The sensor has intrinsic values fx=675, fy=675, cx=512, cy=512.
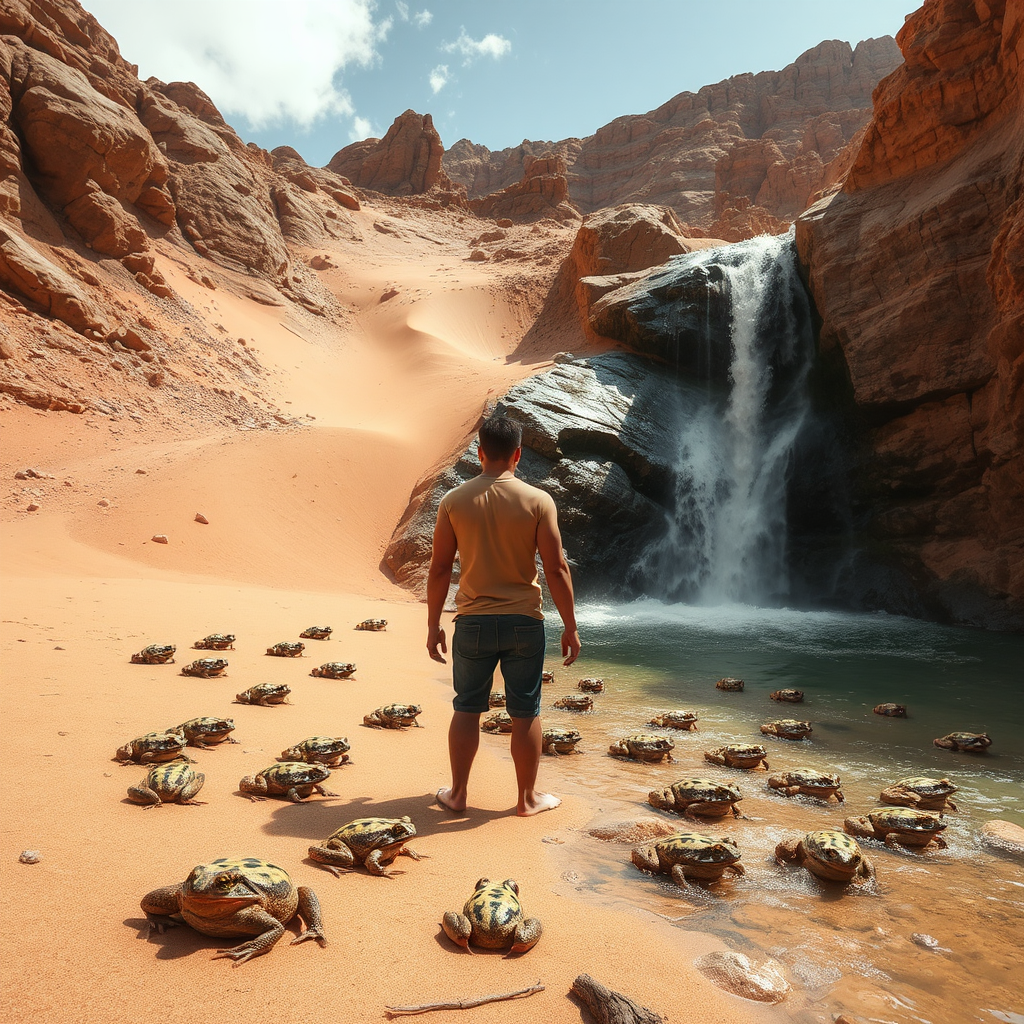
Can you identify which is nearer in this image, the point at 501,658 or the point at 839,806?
the point at 501,658

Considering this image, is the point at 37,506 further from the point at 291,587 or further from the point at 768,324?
the point at 768,324

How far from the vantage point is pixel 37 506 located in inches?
525

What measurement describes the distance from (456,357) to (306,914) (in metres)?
30.3

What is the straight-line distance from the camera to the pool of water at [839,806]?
259cm

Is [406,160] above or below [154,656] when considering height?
above

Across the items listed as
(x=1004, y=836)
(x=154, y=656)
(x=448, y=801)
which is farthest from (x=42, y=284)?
(x=1004, y=836)

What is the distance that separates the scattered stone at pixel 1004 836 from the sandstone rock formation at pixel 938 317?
10.5 metres

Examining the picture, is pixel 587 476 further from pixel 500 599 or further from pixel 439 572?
pixel 500 599

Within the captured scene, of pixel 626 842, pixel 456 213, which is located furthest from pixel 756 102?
pixel 626 842

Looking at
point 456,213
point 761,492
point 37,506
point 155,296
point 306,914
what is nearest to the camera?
point 306,914

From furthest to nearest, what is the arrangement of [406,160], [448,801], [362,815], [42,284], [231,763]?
[406,160] → [42,284] → [231,763] → [448,801] → [362,815]

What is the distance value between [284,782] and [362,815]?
488 mm

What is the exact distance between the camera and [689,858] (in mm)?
3174

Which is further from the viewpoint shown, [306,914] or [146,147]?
[146,147]
